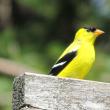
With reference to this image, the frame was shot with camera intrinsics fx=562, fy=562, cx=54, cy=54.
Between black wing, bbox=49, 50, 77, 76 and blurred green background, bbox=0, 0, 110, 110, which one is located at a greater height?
blurred green background, bbox=0, 0, 110, 110

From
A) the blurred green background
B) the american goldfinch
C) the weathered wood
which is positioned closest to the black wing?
the american goldfinch

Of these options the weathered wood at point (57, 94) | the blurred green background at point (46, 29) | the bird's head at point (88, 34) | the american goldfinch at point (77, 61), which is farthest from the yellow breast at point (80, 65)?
the blurred green background at point (46, 29)

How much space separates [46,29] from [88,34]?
431cm

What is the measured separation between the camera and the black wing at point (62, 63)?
3.53 m

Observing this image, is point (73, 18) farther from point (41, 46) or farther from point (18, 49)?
point (18, 49)

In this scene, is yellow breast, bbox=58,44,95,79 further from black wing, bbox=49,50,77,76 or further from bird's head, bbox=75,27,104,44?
bird's head, bbox=75,27,104,44

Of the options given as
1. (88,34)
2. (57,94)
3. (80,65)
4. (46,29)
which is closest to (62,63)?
(80,65)

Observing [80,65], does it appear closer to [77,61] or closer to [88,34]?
[77,61]

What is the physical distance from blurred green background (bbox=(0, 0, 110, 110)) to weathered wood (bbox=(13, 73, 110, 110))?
4.83 meters

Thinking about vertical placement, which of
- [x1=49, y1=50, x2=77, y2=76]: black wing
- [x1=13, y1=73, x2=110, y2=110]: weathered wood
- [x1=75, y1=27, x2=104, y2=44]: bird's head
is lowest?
[x1=13, y1=73, x2=110, y2=110]: weathered wood

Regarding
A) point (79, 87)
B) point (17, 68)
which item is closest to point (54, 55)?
point (17, 68)

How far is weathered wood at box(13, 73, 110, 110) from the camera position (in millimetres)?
2297

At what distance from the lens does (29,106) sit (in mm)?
2291

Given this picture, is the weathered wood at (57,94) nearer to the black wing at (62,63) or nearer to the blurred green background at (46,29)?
the black wing at (62,63)
